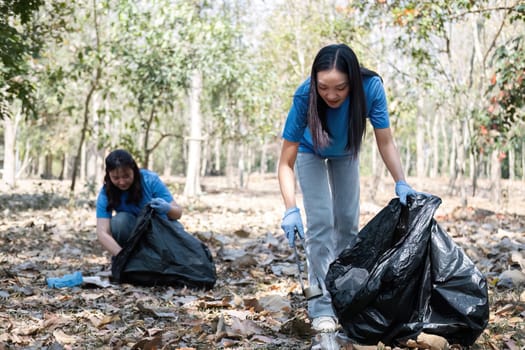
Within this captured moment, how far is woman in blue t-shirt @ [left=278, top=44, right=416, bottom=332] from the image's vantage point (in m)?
2.68

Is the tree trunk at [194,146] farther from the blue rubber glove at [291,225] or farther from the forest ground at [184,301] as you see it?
the blue rubber glove at [291,225]

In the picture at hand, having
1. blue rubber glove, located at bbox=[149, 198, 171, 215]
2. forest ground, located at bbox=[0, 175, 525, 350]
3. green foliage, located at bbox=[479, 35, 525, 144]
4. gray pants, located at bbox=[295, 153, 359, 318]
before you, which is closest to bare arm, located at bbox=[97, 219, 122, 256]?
forest ground, located at bbox=[0, 175, 525, 350]

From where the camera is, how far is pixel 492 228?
645cm

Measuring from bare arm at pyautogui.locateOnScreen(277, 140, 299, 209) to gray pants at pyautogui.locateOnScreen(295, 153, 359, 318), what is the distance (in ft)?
0.37

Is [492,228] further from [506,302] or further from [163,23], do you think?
[163,23]

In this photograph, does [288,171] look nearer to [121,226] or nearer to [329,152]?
[329,152]

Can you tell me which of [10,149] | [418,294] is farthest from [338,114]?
[10,149]

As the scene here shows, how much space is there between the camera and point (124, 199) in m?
4.49

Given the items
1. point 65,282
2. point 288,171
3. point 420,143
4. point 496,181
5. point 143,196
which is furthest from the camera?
point 420,143

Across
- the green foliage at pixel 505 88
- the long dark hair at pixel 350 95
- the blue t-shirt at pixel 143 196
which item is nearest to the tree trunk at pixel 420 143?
the green foliage at pixel 505 88

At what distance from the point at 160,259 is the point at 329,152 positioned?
151 cm

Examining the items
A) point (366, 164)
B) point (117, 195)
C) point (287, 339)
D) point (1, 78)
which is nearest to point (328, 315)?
point (287, 339)

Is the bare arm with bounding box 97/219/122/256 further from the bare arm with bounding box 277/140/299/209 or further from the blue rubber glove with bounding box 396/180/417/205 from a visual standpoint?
the blue rubber glove with bounding box 396/180/417/205

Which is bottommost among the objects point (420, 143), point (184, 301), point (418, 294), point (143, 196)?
point (184, 301)
